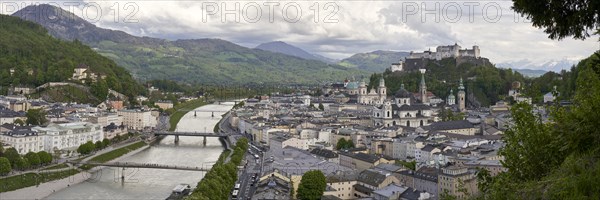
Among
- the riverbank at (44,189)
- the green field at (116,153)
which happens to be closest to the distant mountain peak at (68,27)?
the green field at (116,153)

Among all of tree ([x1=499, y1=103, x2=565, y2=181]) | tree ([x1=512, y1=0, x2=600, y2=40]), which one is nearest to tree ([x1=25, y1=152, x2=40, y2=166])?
tree ([x1=499, y1=103, x2=565, y2=181])

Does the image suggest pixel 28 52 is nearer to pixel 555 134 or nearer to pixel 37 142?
pixel 37 142

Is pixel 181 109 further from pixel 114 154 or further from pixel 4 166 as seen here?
pixel 4 166

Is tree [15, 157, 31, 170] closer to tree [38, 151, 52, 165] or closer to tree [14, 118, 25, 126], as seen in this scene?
tree [38, 151, 52, 165]

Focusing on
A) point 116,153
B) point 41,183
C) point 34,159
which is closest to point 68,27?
point 116,153

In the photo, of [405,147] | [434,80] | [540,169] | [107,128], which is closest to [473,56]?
[434,80]

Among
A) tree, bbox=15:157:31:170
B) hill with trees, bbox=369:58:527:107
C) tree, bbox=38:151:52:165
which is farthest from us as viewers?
hill with trees, bbox=369:58:527:107

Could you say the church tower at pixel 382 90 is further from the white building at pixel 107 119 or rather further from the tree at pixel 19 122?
the tree at pixel 19 122
